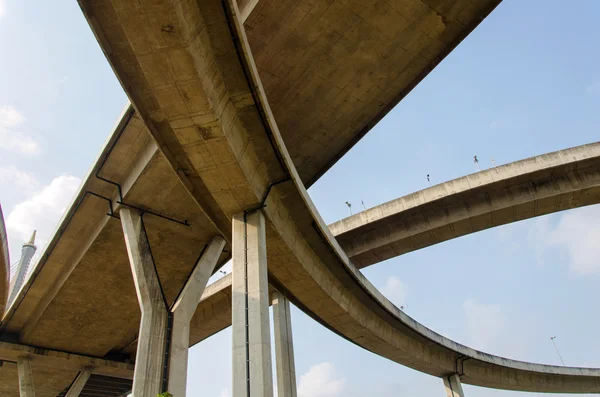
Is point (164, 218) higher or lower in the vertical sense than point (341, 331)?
higher

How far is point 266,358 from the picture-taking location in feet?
40.1

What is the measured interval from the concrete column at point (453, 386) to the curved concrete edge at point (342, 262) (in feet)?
6.62

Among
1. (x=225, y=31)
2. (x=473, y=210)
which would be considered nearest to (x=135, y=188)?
(x=225, y=31)

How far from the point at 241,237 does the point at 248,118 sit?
3.64 m

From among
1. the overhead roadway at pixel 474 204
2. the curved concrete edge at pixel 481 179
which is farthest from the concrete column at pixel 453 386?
the curved concrete edge at pixel 481 179

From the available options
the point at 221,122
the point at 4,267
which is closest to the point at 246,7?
the point at 221,122

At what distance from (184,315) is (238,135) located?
30.2 ft

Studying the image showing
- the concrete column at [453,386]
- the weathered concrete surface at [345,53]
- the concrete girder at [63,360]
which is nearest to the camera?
the weathered concrete surface at [345,53]

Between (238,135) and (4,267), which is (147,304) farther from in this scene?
(238,135)

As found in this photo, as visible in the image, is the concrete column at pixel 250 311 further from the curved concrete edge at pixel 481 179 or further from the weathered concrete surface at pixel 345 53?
the curved concrete edge at pixel 481 179

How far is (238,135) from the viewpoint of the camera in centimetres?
1283

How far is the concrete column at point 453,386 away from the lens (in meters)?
31.9

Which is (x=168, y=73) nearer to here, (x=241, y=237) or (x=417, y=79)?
(x=241, y=237)

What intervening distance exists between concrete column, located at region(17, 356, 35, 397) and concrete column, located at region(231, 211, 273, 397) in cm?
2233
